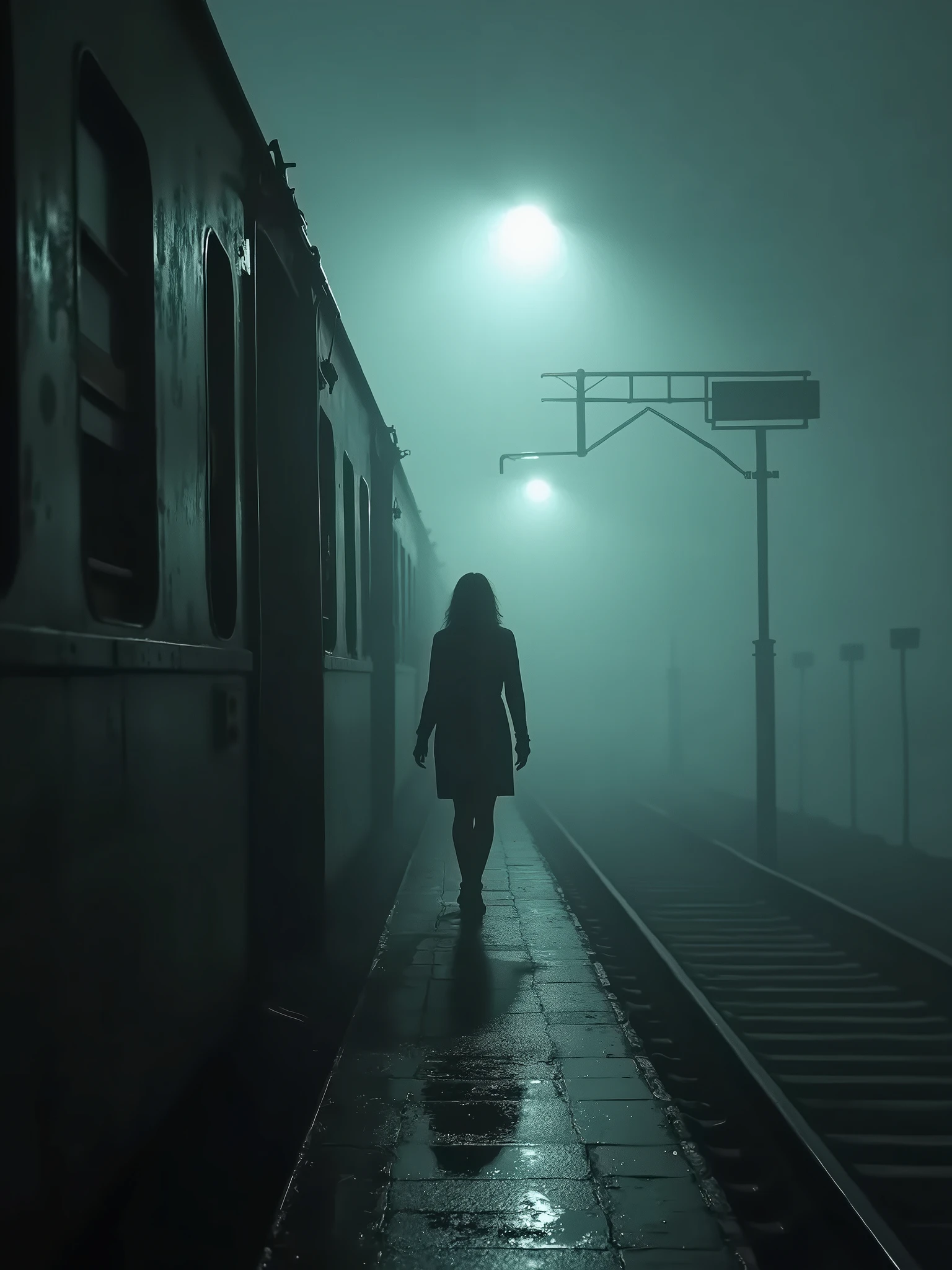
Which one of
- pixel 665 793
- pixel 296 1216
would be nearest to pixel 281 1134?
pixel 296 1216

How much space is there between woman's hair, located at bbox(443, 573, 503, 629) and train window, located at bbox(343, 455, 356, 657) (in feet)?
4.71

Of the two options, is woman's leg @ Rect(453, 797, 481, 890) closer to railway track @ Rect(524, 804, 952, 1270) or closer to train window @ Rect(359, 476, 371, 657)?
railway track @ Rect(524, 804, 952, 1270)

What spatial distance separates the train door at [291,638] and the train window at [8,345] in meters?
3.74

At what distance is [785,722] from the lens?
73000 mm

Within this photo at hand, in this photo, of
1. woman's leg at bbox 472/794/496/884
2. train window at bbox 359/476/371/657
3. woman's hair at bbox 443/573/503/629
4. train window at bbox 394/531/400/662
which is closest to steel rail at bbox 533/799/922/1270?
woman's leg at bbox 472/794/496/884

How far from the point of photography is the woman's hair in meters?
8.27

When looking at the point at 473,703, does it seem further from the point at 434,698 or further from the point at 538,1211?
the point at 538,1211

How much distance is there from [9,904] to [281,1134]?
2.05m

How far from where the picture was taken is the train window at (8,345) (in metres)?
2.71

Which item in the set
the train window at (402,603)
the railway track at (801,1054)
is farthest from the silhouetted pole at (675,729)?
the railway track at (801,1054)

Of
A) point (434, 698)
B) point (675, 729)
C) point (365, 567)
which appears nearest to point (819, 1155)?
point (434, 698)

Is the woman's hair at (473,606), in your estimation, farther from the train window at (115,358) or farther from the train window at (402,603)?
the train window at (402,603)

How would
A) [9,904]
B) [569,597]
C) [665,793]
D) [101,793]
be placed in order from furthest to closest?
1. [569,597]
2. [665,793]
3. [101,793]
4. [9,904]

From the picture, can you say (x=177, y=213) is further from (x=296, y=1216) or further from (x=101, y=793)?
(x=296, y=1216)
